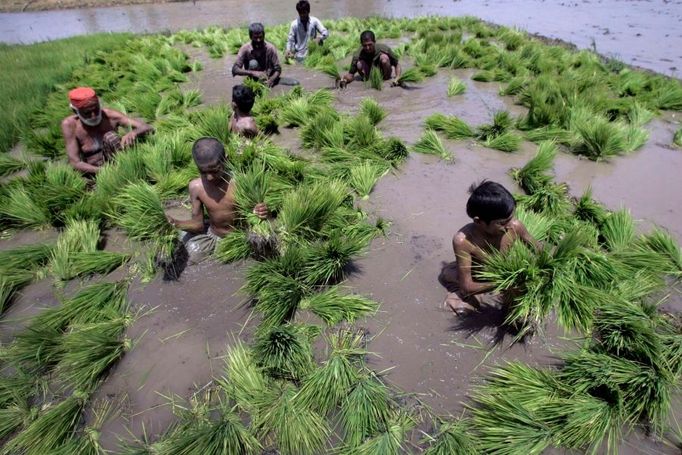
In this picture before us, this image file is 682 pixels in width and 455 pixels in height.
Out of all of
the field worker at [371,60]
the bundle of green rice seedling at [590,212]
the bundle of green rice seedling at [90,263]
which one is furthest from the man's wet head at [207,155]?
the field worker at [371,60]

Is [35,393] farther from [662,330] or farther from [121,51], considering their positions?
[121,51]

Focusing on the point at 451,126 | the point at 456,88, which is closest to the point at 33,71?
the point at 456,88

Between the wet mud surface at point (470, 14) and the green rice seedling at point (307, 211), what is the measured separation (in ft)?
24.5

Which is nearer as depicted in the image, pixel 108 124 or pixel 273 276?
pixel 273 276

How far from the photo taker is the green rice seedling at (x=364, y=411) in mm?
1822

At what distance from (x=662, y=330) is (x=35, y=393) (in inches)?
126

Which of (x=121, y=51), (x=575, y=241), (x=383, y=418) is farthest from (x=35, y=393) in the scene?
(x=121, y=51)

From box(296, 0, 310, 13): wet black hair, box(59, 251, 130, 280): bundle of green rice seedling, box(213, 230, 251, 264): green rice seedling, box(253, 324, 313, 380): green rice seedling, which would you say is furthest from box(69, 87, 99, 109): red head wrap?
box(296, 0, 310, 13): wet black hair

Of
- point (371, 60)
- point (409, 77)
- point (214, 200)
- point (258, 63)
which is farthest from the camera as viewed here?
point (258, 63)

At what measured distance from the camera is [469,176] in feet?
12.6

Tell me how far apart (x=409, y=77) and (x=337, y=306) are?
4.64m

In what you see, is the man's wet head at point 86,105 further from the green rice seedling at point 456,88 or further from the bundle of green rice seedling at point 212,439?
the green rice seedling at point 456,88

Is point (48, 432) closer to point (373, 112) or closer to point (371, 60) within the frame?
point (373, 112)

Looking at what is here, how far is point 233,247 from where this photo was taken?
2883 mm
